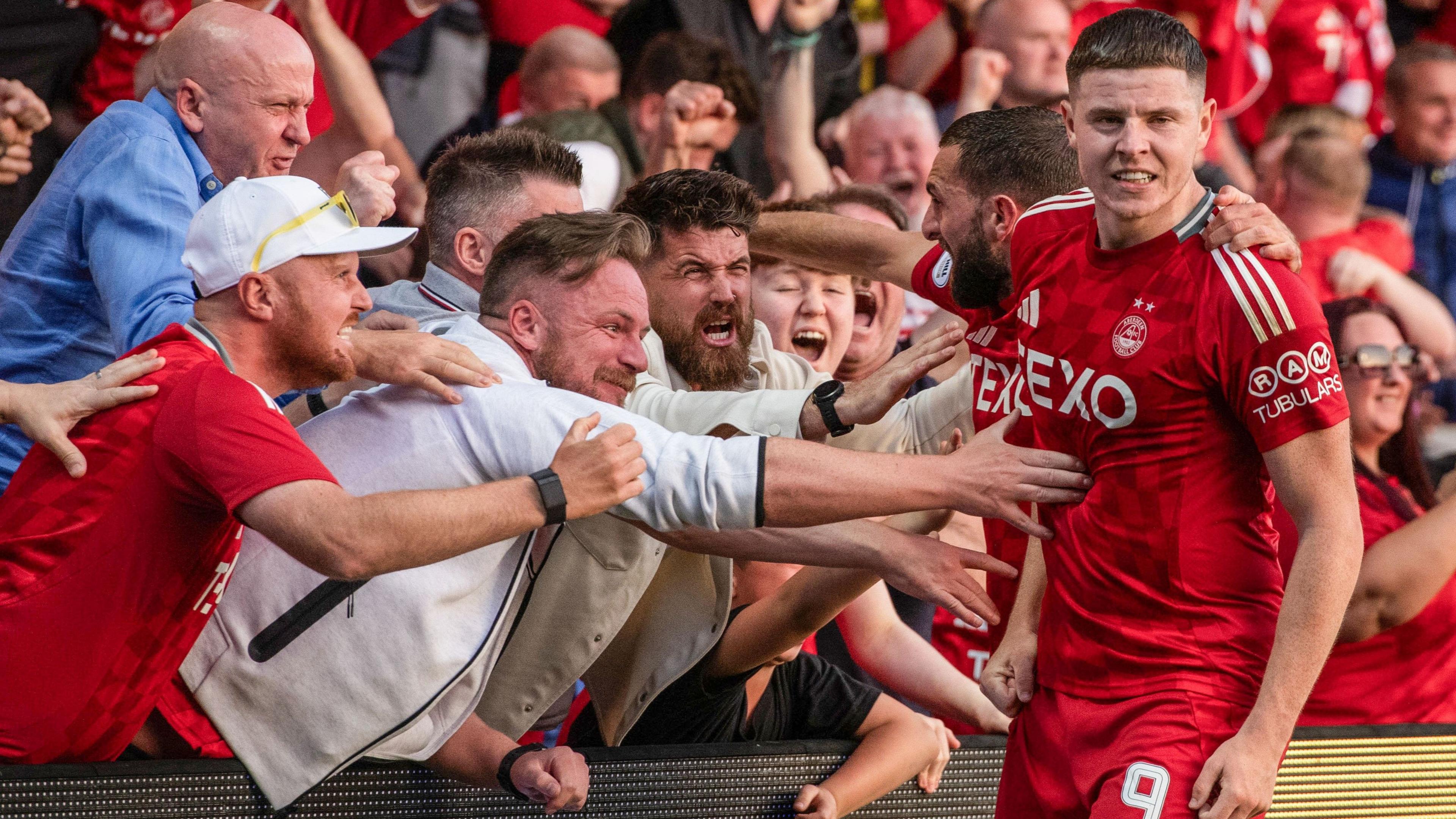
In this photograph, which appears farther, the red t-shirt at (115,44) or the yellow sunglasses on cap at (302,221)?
the red t-shirt at (115,44)

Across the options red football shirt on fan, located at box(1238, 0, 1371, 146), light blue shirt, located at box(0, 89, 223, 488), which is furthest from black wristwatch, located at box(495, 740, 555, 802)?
red football shirt on fan, located at box(1238, 0, 1371, 146)

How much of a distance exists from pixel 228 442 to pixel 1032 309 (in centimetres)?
144

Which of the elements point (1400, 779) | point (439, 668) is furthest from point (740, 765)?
point (1400, 779)

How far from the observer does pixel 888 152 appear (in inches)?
237

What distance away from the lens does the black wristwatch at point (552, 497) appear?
2.52 meters

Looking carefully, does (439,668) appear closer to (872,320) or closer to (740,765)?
(740,765)

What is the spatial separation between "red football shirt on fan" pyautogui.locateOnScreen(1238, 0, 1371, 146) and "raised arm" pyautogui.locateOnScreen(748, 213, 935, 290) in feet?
15.2

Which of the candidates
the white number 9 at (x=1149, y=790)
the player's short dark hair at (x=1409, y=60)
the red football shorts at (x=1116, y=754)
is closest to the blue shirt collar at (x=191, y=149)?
the red football shorts at (x=1116, y=754)

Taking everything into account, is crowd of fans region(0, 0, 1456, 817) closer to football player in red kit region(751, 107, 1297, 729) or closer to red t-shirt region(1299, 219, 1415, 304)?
football player in red kit region(751, 107, 1297, 729)

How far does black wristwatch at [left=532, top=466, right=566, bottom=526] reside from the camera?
8.27 ft

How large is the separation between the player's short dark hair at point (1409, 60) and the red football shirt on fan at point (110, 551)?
6.57 m

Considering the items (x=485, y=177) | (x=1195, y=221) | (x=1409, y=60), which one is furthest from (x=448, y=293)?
(x=1409, y=60)

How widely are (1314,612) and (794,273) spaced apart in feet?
7.91

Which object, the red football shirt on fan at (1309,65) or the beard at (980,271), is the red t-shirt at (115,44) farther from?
the red football shirt on fan at (1309,65)
